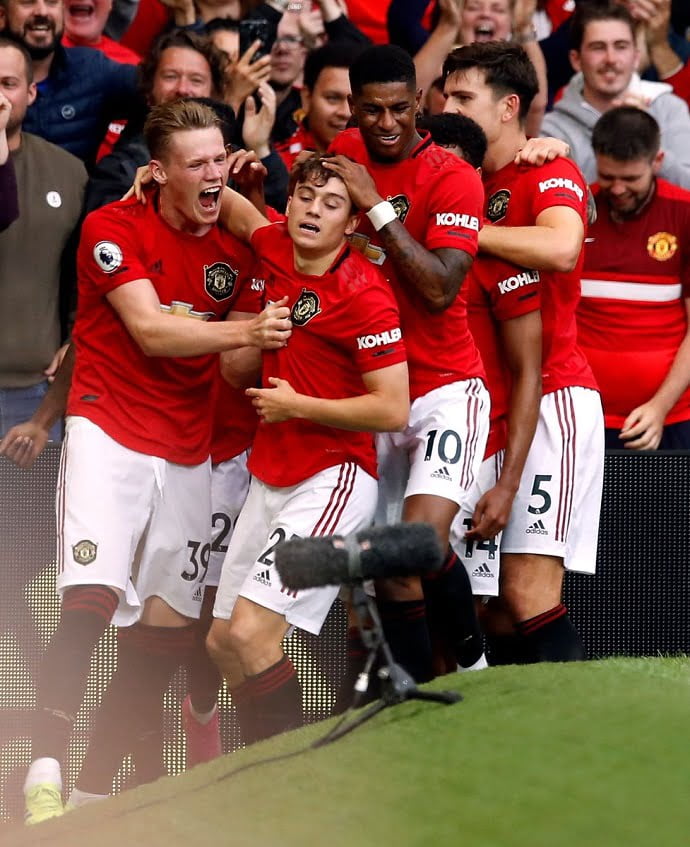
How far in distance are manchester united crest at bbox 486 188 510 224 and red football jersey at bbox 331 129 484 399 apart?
18.8 inches

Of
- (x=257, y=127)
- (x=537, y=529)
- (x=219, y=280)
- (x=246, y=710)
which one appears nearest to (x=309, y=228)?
(x=219, y=280)

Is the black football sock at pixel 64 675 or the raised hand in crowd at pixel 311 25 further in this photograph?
the raised hand in crowd at pixel 311 25

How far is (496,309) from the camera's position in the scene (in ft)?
16.8

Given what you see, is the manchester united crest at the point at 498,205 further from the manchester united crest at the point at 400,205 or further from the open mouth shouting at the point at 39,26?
the open mouth shouting at the point at 39,26

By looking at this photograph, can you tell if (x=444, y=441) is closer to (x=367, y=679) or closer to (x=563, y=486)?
(x=563, y=486)

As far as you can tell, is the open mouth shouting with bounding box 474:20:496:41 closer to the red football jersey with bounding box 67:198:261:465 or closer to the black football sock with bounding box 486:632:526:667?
the red football jersey with bounding box 67:198:261:465

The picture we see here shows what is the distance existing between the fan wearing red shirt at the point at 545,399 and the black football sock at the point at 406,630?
587 millimetres

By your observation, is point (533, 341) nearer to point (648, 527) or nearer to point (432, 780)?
point (648, 527)

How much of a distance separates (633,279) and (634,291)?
5 centimetres

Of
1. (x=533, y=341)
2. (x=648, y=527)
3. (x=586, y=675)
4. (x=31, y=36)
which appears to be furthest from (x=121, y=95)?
(x=586, y=675)

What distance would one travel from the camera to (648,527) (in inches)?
225

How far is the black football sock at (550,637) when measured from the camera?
16.7ft

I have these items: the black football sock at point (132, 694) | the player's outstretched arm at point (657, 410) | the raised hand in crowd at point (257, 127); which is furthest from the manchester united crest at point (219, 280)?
the player's outstretched arm at point (657, 410)

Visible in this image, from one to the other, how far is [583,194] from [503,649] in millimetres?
1654
